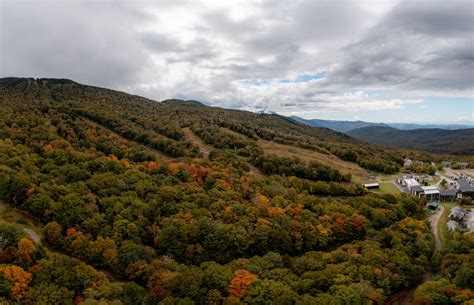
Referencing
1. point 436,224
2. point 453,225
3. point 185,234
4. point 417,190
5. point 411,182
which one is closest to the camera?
point 185,234

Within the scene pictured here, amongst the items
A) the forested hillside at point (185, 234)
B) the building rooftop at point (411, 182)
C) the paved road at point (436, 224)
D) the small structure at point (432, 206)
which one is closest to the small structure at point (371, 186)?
the forested hillside at point (185, 234)

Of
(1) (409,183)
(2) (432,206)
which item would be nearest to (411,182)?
(1) (409,183)

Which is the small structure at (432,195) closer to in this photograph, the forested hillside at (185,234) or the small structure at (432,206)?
the small structure at (432,206)

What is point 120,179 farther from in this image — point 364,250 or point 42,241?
point 364,250

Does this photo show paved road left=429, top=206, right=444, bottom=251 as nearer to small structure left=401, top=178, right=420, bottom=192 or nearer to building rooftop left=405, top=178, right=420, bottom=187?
small structure left=401, top=178, right=420, bottom=192

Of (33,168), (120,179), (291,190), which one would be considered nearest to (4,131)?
(33,168)

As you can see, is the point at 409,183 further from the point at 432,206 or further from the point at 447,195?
the point at 432,206

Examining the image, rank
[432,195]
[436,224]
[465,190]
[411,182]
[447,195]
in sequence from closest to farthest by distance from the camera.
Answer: [436,224] → [465,190] → [447,195] → [432,195] → [411,182]
